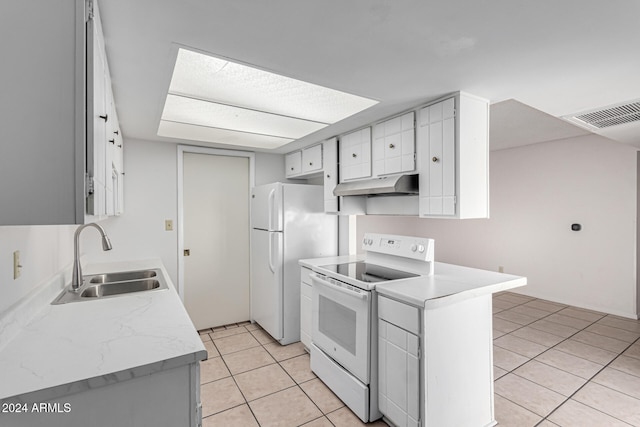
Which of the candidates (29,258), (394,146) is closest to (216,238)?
(29,258)

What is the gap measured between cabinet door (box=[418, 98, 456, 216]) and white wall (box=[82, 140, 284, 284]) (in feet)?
8.82

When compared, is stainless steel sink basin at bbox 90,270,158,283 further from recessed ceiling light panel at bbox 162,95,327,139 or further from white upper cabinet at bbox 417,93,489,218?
white upper cabinet at bbox 417,93,489,218

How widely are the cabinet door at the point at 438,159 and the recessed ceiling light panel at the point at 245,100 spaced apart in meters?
0.45

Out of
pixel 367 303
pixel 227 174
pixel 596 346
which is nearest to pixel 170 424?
pixel 367 303

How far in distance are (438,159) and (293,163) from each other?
2.18 m

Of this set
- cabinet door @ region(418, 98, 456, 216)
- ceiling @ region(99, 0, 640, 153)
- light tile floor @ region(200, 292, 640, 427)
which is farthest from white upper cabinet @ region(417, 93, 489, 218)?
light tile floor @ region(200, 292, 640, 427)

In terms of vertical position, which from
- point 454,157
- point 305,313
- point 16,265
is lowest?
point 305,313

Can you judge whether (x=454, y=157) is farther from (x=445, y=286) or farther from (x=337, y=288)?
(x=337, y=288)

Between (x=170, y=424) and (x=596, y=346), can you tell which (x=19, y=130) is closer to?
(x=170, y=424)

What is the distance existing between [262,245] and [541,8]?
3.03 m

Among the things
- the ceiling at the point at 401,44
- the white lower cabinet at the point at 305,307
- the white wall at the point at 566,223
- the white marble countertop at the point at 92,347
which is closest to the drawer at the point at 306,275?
the white lower cabinet at the point at 305,307

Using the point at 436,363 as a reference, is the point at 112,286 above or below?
above

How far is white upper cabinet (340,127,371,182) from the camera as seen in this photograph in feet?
9.04

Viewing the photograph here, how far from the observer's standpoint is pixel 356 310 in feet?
6.91
